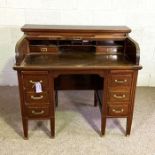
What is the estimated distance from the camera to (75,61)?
1.83 m

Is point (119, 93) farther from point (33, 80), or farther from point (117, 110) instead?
point (33, 80)

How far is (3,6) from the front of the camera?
2.58m

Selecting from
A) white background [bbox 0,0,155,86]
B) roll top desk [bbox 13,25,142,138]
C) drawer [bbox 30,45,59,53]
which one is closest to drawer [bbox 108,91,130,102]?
roll top desk [bbox 13,25,142,138]

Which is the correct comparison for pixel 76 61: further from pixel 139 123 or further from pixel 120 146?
pixel 139 123

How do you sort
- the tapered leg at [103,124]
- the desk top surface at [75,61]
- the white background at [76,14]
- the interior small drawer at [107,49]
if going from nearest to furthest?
the desk top surface at [75,61] < the tapered leg at [103,124] < the interior small drawer at [107,49] < the white background at [76,14]

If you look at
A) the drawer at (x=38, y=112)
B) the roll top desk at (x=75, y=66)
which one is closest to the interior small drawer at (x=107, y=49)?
the roll top desk at (x=75, y=66)

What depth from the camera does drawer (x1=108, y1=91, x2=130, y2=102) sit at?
1.84m

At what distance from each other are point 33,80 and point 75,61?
1.27ft

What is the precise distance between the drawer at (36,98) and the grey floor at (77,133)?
39cm

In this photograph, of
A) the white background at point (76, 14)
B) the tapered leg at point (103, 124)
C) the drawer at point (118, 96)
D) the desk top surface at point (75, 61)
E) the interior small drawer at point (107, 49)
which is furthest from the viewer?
the white background at point (76, 14)

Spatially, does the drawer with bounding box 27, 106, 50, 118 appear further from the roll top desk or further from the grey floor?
the grey floor

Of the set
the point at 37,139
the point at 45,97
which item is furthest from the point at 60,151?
the point at 45,97

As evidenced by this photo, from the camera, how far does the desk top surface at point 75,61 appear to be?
1.70 metres

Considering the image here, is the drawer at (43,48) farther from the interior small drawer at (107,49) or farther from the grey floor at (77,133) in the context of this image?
the grey floor at (77,133)
